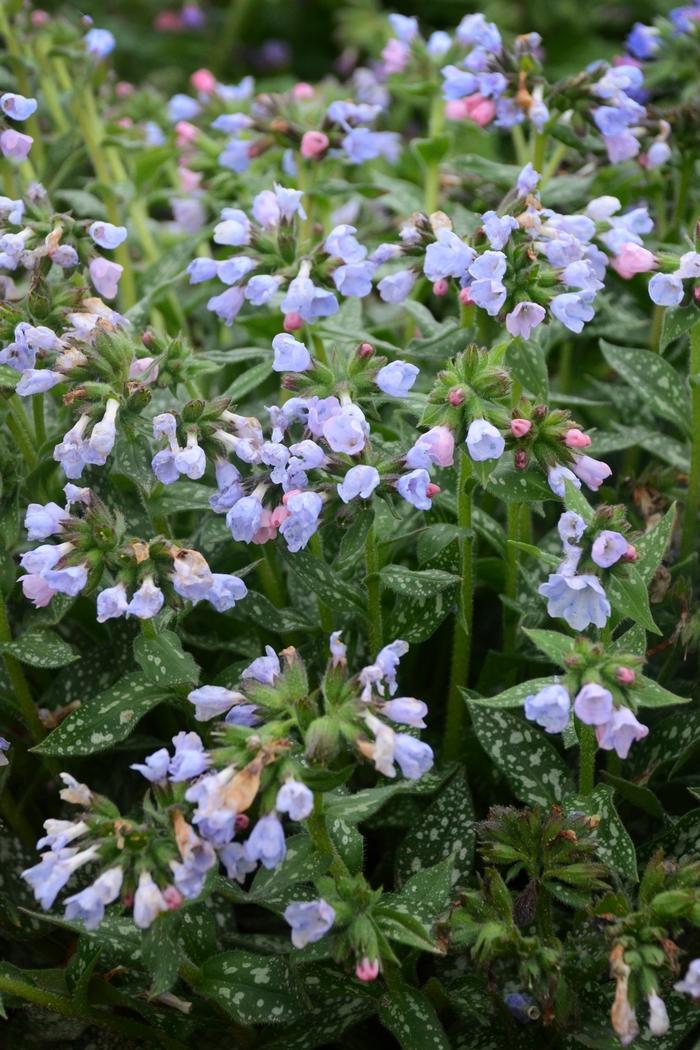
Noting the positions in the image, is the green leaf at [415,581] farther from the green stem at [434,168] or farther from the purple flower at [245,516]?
the green stem at [434,168]

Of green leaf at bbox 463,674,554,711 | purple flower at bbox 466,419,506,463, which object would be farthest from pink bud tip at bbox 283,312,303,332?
green leaf at bbox 463,674,554,711

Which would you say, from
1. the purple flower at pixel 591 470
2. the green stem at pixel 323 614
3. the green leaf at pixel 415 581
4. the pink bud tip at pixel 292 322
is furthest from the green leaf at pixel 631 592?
the pink bud tip at pixel 292 322

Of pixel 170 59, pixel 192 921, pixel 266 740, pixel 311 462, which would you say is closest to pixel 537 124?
pixel 311 462

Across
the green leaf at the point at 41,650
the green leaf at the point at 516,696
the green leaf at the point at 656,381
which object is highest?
the green leaf at the point at 516,696

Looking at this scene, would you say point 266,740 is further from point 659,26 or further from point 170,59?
point 170,59

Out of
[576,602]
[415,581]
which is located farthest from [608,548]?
[415,581]

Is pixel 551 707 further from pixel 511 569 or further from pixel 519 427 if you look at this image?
pixel 511 569
